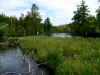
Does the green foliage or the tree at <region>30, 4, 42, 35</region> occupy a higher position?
the tree at <region>30, 4, 42, 35</region>

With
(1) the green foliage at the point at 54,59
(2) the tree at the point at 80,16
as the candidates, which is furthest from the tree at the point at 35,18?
(1) the green foliage at the point at 54,59

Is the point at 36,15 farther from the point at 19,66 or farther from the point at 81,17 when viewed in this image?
the point at 19,66

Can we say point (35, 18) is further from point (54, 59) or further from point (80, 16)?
point (54, 59)

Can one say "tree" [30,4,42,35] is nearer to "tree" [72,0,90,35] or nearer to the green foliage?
"tree" [72,0,90,35]

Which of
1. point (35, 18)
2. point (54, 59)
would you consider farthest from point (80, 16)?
point (54, 59)

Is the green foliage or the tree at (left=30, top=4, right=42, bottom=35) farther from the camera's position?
the tree at (left=30, top=4, right=42, bottom=35)

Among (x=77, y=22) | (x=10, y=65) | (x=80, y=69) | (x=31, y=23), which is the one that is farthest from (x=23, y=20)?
(x=80, y=69)

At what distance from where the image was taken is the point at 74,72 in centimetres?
916

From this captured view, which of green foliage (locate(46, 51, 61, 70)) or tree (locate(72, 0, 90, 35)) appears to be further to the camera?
tree (locate(72, 0, 90, 35))

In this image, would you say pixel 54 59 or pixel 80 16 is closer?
pixel 54 59

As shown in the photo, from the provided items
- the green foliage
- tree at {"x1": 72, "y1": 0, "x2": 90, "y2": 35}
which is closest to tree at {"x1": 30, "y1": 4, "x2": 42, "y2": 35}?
tree at {"x1": 72, "y1": 0, "x2": 90, "y2": 35}

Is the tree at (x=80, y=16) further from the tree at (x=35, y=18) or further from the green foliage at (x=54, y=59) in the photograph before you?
the green foliage at (x=54, y=59)

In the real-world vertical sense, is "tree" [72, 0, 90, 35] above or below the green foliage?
above

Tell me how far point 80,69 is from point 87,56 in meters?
3.40
